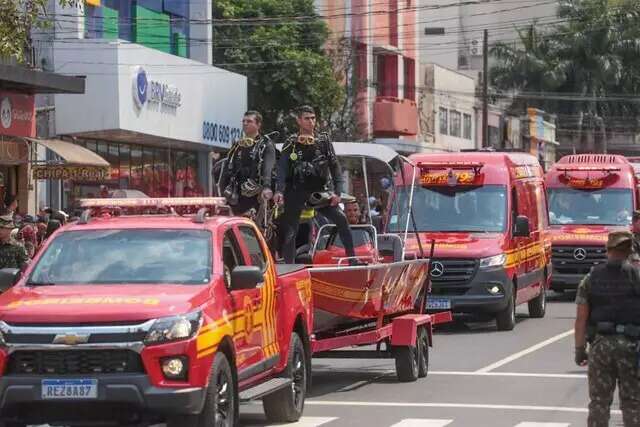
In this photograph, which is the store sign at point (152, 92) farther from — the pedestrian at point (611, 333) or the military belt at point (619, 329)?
the military belt at point (619, 329)

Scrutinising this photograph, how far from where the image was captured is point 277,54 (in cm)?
4950

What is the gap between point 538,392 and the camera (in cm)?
1588

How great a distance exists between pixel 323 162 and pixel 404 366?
2.52 meters

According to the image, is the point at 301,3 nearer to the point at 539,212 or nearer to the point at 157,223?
the point at 539,212

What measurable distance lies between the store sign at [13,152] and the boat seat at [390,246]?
13730 millimetres

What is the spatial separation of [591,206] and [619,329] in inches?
802

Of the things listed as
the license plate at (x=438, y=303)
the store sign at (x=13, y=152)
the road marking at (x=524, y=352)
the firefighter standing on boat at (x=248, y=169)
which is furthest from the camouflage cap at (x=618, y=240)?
the store sign at (x=13, y=152)

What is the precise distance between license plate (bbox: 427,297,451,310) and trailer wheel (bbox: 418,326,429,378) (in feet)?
16.6

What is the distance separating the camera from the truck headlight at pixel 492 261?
74.9ft

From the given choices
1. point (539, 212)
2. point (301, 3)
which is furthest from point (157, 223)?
point (301, 3)

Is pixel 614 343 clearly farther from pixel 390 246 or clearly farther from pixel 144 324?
pixel 390 246

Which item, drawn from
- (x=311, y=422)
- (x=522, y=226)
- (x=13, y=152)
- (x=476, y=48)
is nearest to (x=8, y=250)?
(x=311, y=422)

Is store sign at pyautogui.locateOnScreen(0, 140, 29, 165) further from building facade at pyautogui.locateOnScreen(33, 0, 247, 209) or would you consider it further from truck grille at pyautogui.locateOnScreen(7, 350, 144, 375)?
truck grille at pyautogui.locateOnScreen(7, 350, 144, 375)

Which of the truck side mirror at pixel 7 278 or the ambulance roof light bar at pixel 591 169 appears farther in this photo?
the ambulance roof light bar at pixel 591 169
